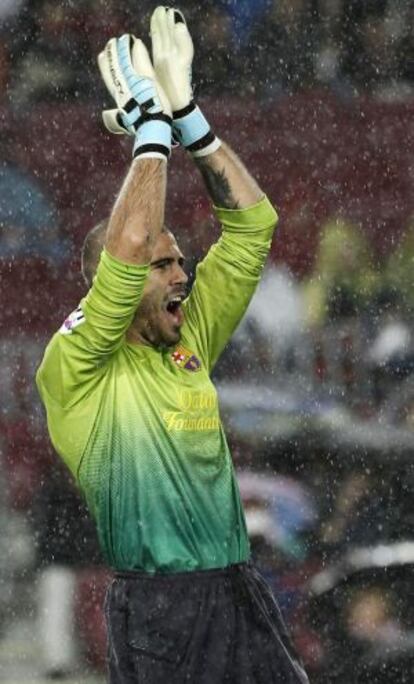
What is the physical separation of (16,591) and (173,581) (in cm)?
320

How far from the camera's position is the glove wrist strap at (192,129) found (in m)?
5.07

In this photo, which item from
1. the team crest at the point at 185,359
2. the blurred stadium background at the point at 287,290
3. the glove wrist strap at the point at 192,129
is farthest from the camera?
the blurred stadium background at the point at 287,290

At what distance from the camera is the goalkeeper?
4.82 m

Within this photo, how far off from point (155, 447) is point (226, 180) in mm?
857

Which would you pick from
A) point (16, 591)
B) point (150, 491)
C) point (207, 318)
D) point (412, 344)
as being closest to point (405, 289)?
point (412, 344)

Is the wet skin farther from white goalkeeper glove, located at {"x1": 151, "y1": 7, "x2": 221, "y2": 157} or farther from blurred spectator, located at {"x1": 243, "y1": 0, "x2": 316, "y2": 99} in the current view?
blurred spectator, located at {"x1": 243, "y1": 0, "x2": 316, "y2": 99}

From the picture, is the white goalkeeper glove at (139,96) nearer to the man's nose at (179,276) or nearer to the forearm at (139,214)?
the forearm at (139,214)

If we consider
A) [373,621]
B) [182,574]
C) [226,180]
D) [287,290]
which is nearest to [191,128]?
[226,180]

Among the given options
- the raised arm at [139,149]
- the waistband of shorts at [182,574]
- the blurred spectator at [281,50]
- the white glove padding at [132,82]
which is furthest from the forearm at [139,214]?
the blurred spectator at [281,50]

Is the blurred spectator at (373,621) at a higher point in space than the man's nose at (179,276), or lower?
lower

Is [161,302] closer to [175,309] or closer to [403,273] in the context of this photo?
[175,309]

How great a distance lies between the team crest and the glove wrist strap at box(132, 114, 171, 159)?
2.21ft

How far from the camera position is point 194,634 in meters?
4.91

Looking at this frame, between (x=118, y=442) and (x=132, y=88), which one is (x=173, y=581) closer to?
(x=118, y=442)
